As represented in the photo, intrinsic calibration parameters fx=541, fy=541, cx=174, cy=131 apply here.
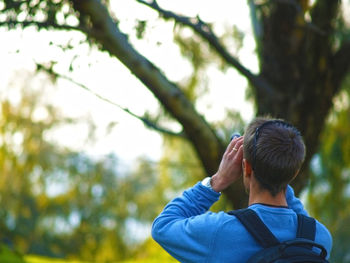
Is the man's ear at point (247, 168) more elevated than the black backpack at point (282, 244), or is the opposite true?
the man's ear at point (247, 168)

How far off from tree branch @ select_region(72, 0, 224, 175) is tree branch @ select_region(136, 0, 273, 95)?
0.28m

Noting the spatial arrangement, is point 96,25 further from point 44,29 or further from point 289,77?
point 289,77

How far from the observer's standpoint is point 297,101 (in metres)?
4.16

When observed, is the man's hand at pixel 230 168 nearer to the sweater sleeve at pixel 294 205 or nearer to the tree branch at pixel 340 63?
the sweater sleeve at pixel 294 205

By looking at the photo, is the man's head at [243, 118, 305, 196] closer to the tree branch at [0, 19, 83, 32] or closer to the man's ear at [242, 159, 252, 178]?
the man's ear at [242, 159, 252, 178]

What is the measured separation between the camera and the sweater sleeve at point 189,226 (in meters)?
1.53

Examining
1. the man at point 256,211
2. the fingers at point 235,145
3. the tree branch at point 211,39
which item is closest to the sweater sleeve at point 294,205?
the man at point 256,211

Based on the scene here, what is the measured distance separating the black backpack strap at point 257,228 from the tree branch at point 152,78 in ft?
6.92

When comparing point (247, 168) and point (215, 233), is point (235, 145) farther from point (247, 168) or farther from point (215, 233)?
point (215, 233)

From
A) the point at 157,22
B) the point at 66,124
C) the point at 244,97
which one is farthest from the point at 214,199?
the point at 66,124

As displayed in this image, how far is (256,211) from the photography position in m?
1.55

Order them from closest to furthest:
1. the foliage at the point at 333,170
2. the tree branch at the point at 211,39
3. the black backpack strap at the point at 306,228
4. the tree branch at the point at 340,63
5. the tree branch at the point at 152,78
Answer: the black backpack strap at the point at 306,228 < the tree branch at the point at 152,78 < the tree branch at the point at 211,39 < the tree branch at the point at 340,63 < the foliage at the point at 333,170

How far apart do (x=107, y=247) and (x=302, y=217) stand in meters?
12.5

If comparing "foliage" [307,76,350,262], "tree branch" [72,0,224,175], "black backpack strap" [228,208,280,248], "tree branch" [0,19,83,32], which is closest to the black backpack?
"black backpack strap" [228,208,280,248]
